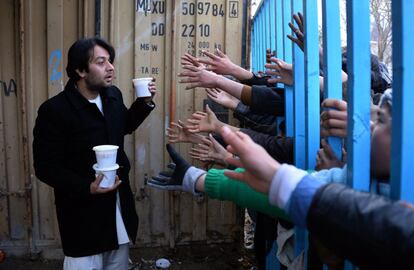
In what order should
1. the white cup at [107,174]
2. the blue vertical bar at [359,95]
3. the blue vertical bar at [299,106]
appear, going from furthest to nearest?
the white cup at [107,174], the blue vertical bar at [299,106], the blue vertical bar at [359,95]

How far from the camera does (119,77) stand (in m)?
3.75

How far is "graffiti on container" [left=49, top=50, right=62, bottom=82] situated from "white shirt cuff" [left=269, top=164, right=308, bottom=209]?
316 centimetres

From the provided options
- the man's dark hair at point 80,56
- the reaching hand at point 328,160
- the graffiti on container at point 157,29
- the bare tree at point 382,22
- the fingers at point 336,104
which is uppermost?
the bare tree at point 382,22

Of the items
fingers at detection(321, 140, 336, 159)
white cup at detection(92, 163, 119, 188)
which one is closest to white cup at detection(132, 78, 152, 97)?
white cup at detection(92, 163, 119, 188)

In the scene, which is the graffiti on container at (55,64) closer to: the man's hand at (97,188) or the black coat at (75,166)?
the black coat at (75,166)

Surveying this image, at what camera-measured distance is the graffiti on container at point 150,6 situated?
12.1 feet

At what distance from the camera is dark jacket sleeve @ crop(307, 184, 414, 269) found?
85cm

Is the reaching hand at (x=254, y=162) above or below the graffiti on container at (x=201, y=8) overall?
below

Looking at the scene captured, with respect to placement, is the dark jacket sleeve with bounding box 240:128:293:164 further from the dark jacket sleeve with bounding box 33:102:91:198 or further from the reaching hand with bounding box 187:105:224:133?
the dark jacket sleeve with bounding box 33:102:91:198

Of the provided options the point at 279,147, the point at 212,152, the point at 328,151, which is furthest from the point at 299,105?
the point at 212,152

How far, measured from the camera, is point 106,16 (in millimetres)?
3676

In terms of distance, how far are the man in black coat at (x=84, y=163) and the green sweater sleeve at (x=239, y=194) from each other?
951 millimetres

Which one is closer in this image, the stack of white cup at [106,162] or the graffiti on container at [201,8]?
the stack of white cup at [106,162]

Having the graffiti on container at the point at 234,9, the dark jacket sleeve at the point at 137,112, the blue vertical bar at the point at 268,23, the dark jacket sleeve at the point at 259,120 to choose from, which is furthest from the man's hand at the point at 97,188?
the graffiti on container at the point at 234,9
